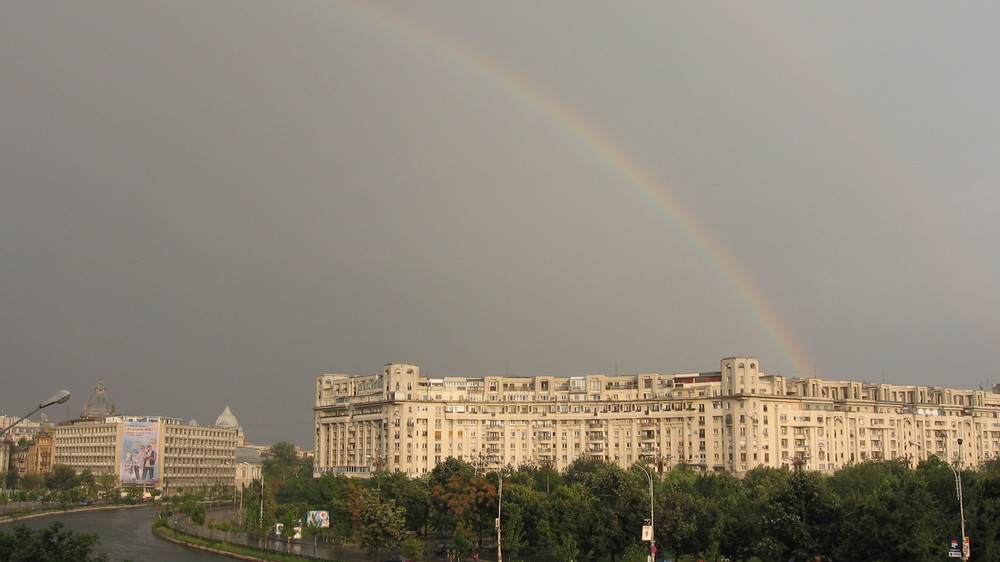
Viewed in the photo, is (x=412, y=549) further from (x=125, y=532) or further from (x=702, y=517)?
(x=125, y=532)

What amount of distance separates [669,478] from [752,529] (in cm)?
4207

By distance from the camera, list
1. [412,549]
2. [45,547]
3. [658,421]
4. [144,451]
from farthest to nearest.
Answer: [144,451] → [658,421] → [412,549] → [45,547]

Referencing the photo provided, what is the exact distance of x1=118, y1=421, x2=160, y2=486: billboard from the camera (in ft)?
564

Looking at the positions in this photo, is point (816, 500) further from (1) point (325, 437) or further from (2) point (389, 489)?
(1) point (325, 437)

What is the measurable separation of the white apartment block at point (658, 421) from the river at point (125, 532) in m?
28.3

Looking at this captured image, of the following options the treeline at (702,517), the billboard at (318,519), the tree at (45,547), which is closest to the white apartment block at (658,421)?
the treeline at (702,517)

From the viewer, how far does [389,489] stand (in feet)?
258

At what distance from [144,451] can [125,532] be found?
285 ft

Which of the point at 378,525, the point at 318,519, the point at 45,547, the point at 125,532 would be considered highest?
the point at 45,547

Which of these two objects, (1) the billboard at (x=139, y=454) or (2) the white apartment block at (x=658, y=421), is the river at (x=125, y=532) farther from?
(1) the billboard at (x=139, y=454)

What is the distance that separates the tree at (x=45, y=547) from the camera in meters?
34.9

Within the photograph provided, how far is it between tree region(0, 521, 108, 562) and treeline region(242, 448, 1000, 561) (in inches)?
1011

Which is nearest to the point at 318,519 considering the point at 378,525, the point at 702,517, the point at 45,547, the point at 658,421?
the point at 378,525

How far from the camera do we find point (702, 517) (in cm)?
5156
